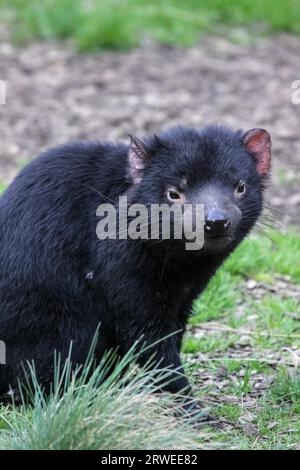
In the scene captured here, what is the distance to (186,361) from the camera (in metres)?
5.45

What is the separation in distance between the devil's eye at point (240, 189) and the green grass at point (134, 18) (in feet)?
Answer: 21.6

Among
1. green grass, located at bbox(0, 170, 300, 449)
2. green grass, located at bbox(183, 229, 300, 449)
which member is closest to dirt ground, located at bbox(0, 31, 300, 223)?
green grass, located at bbox(183, 229, 300, 449)

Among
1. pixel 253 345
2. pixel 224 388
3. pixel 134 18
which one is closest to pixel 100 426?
pixel 224 388

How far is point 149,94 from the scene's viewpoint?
10.2 meters

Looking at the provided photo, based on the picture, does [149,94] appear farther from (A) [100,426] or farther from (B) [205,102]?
(A) [100,426]

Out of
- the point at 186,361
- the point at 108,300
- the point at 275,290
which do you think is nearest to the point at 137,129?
the point at 275,290

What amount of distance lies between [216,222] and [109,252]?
62 cm

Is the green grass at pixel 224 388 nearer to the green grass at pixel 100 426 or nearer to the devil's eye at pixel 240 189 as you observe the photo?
the green grass at pixel 100 426

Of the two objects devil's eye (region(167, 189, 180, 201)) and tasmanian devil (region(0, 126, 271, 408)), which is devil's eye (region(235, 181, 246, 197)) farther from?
devil's eye (region(167, 189, 180, 201))

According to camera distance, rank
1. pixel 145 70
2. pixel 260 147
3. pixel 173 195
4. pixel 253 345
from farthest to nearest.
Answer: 1. pixel 145 70
2. pixel 253 345
3. pixel 260 147
4. pixel 173 195

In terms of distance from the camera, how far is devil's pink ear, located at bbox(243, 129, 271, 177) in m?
4.75

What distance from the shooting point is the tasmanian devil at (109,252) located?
4551 mm

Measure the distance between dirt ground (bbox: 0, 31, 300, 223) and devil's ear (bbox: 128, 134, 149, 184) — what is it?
3627 mm
